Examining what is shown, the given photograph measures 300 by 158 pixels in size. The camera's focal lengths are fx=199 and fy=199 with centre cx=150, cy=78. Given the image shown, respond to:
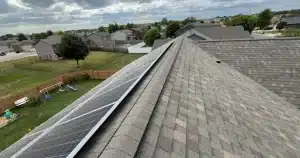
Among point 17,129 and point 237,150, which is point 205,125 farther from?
point 17,129

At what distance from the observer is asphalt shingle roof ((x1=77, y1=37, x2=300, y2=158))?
3.28 meters

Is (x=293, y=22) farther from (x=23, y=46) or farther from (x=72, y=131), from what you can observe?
(x=23, y=46)

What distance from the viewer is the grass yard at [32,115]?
17383 mm

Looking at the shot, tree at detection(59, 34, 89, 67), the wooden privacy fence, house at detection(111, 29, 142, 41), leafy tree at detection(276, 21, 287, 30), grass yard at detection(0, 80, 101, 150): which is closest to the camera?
grass yard at detection(0, 80, 101, 150)

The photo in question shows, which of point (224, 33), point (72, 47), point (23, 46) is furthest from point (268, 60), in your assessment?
point (23, 46)

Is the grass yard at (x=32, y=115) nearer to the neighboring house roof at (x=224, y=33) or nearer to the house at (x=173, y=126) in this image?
the house at (x=173, y=126)

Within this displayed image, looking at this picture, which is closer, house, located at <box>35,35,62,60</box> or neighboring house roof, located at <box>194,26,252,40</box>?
neighboring house roof, located at <box>194,26,252,40</box>

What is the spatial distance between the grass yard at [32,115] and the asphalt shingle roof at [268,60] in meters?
17.2

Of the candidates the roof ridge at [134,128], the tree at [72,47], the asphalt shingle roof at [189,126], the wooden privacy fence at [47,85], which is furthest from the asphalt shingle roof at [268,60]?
the tree at [72,47]

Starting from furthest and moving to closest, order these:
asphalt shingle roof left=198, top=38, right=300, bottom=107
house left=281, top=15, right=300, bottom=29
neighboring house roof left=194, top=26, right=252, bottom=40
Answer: house left=281, top=15, right=300, bottom=29, neighboring house roof left=194, top=26, right=252, bottom=40, asphalt shingle roof left=198, top=38, right=300, bottom=107

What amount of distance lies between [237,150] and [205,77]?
5.29 metres

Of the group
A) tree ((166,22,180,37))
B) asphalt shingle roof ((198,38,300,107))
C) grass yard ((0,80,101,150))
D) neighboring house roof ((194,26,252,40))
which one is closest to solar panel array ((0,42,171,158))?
asphalt shingle roof ((198,38,300,107))

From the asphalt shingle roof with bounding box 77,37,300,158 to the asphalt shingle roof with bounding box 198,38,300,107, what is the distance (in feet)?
18.9

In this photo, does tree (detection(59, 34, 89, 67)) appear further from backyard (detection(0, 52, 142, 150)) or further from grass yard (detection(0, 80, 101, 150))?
grass yard (detection(0, 80, 101, 150))
